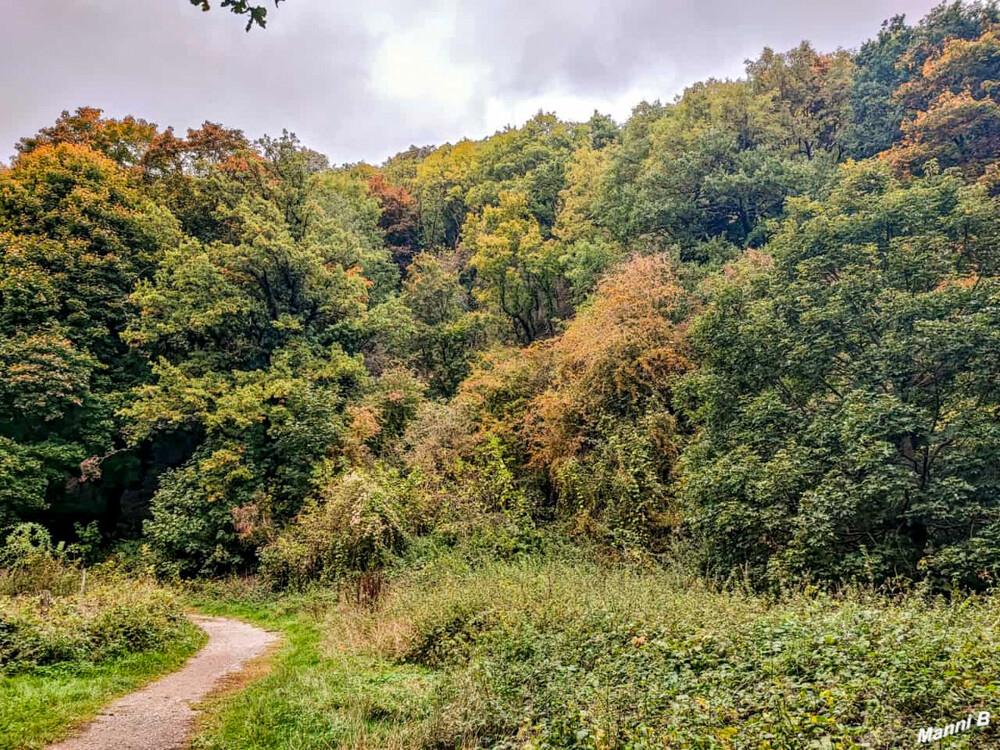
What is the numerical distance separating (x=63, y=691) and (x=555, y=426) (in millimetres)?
13507

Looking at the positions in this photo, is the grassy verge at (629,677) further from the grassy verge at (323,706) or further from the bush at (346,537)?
the bush at (346,537)

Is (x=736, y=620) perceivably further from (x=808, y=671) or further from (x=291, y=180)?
(x=291, y=180)

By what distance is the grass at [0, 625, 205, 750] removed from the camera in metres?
5.41

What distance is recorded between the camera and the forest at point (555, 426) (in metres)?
5.84

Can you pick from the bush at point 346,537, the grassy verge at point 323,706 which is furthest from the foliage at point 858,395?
the bush at point 346,537

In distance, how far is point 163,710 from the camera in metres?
6.48

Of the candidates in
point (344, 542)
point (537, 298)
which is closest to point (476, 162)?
point (537, 298)

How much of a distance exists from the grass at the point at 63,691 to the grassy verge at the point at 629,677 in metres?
1.47

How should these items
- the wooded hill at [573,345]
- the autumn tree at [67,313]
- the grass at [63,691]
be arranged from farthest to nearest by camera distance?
the autumn tree at [67,313] < the wooded hill at [573,345] < the grass at [63,691]

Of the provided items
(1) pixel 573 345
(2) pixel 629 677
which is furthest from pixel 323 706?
(1) pixel 573 345

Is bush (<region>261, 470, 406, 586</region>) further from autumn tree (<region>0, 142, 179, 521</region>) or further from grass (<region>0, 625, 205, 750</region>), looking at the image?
autumn tree (<region>0, 142, 179, 521</region>)

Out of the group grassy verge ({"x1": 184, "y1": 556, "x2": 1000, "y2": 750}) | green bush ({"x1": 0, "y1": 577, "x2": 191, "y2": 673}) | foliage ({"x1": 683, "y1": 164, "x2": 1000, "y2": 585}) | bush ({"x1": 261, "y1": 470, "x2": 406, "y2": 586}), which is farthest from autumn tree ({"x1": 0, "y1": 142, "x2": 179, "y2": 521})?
foliage ({"x1": 683, "y1": 164, "x2": 1000, "y2": 585})

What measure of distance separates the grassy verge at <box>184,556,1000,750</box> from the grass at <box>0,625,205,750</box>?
4.81ft

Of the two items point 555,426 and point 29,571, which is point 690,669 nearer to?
point 555,426
